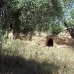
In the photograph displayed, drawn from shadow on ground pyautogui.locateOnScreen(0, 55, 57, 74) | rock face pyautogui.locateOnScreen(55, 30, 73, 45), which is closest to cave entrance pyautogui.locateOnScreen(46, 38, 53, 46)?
rock face pyautogui.locateOnScreen(55, 30, 73, 45)

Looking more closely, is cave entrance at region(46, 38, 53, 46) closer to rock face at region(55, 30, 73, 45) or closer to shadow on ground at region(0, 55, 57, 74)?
rock face at region(55, 30, 73, 45)

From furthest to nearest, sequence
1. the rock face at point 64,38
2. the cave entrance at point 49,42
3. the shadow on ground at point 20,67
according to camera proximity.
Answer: the cave entrance at point 49,42
the rock face at point 64,38
the shadow on ground at point 20,67

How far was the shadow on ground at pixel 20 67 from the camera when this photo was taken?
33.1 feet

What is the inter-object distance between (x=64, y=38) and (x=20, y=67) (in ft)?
40.1

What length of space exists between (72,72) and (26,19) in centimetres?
368

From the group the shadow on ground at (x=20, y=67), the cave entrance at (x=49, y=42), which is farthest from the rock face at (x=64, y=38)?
the shadow on ground at (x=20, y=67)

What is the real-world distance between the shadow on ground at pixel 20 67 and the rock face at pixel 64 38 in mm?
10898

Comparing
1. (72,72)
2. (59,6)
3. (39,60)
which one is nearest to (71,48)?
(39,60)

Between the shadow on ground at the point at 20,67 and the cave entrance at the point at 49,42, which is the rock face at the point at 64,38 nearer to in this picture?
the cave entrance at the point at 49,42

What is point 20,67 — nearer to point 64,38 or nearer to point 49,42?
point 64,38

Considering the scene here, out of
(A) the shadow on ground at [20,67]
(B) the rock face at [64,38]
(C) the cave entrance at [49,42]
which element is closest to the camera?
(A) the shadow on ground at [20,67]

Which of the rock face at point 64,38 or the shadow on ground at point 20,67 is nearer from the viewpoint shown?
the shadow on ground at point 20,67

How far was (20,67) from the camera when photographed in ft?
35.6

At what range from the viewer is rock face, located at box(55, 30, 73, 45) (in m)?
22.3
